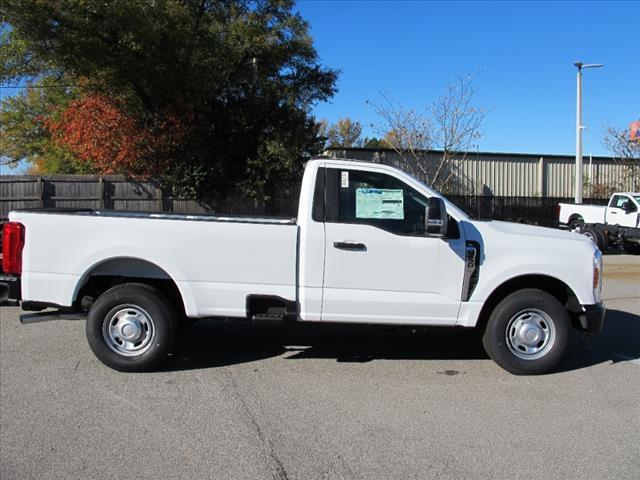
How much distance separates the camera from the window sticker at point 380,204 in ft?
17.9

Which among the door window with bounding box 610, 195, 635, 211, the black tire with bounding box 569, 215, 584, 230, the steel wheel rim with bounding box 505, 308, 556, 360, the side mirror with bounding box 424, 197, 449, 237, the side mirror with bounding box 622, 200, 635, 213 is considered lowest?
the steel wheel rim with bounding box 505, 308, 556, 360

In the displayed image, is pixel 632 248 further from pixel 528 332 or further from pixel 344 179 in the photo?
pixel 344 179

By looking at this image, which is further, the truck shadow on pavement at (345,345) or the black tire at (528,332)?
the truck shadow on pavement at (345,345)

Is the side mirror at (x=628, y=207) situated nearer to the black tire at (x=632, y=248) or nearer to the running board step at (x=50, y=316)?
the black tire at (x=632, y=248)

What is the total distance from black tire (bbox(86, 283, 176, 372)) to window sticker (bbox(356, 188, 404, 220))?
7.03ft

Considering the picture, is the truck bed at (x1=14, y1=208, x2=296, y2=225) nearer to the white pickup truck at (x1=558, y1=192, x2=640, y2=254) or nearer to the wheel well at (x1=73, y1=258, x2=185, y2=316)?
the wheel well at (x1=73, y1=258, x2=185, y2=316)

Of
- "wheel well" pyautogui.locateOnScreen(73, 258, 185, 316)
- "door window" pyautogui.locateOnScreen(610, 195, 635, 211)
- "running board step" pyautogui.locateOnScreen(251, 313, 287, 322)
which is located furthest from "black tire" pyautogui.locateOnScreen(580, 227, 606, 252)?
"wheel well" pyautogui.locateOnScreen(73, 258, 185, 316)

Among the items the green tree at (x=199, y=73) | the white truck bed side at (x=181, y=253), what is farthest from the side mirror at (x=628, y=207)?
the white truck bed side at (x=181, y=253)

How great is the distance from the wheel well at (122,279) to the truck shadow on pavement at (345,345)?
700mm

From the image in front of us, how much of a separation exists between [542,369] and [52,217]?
16.4 ft

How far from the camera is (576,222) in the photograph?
21.2m

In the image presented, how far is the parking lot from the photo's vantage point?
3742mm

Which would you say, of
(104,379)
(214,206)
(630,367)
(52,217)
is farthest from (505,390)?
(214,206)

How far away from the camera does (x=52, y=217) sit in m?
5.48
